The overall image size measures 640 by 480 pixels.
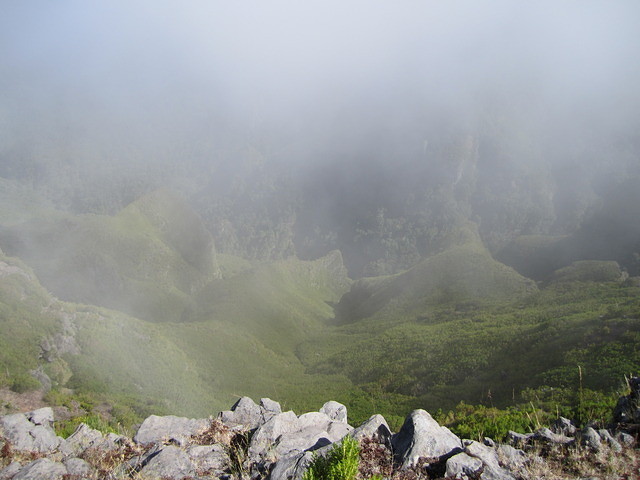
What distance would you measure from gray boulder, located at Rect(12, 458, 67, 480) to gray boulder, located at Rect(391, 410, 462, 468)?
→ 8.59 metres

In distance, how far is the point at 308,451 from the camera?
32.1 feet

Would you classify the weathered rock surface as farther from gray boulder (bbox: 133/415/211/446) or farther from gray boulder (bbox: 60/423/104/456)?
gray boulder (bbox: 133/415/211/446)

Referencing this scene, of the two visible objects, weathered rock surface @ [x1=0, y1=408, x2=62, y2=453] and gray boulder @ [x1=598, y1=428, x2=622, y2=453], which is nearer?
gray boulder @ [x1=598, y1=428, x2=622, y2=453]

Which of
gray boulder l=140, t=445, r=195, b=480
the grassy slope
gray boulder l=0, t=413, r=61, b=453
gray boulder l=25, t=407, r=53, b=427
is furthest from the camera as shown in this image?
the grassy slope

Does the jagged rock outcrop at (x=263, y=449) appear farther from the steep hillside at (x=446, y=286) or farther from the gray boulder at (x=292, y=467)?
the steep hillside at (x=446, y=286)

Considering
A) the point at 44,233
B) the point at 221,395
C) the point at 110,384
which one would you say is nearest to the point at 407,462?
the point at 110,384

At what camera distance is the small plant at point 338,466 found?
7.75 m

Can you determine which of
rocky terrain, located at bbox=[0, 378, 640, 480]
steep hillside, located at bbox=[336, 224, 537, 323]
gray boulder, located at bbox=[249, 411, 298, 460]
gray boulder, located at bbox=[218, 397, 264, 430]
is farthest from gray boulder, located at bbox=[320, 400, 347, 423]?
steep hillside, located at bbox=[336, 224, 537, 323]

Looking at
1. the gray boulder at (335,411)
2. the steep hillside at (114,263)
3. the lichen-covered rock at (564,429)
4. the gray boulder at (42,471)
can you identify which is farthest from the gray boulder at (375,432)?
the steep hillside at (114,263)

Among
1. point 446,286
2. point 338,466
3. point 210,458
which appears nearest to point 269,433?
point 210,458

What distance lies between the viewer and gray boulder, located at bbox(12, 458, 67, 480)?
10.2 m

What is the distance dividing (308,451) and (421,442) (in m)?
2.79

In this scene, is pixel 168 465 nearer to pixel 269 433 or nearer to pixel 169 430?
pixel 269 433

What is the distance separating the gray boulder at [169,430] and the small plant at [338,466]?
6093mm
